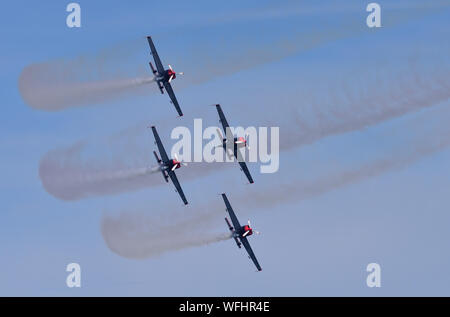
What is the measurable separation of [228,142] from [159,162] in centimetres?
720

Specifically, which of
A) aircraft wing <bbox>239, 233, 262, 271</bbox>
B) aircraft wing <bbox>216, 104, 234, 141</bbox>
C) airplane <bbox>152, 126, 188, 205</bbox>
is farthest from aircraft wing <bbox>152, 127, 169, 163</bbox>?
aircraft wing <bbox>239, 233, 262, 271</bbox>

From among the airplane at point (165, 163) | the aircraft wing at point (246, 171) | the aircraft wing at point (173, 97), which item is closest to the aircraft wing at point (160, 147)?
the airplane at point (165, 163)

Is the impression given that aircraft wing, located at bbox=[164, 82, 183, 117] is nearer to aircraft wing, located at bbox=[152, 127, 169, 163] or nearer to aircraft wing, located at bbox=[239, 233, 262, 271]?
aircraft wing, located at bbox=[152, 127, 169, 163]

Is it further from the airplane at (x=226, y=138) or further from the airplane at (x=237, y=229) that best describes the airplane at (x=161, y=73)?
the airplane at (x=237, y=229)

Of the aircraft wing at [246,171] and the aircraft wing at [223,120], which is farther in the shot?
the aircraft wing at [246,171]

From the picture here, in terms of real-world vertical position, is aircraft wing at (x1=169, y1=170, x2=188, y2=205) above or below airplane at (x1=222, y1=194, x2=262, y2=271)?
above

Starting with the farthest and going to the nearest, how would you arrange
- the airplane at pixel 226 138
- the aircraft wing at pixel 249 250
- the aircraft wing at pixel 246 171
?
the aircraft wing at pixel 249 250 → the aircraft wing at pixel 246 171 → the airplane at pixel 226 138

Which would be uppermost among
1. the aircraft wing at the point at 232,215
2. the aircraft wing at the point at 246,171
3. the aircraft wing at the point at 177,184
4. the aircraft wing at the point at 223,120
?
the aircraft wing at the point at 223,120

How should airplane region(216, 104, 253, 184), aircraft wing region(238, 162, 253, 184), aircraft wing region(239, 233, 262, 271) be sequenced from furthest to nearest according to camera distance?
aircraft wing region(239, 233, 262, 271) < aircraft wing region(238, 162, 253, 184) < airplane region(216, 104, 253, 184)

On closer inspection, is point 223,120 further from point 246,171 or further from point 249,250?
point 249,250
